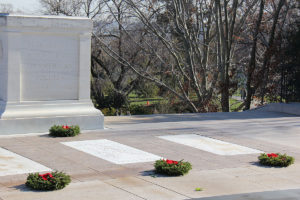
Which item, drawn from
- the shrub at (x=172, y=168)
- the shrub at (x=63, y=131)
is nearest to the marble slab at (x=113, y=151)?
the shrub at (x=63, y=131)

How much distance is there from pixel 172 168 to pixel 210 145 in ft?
9.67

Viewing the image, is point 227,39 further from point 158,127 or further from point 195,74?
point 158,127

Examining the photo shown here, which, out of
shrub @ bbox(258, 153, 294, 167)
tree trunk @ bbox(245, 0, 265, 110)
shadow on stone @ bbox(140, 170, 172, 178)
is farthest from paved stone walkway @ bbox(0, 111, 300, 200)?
tree trunk @ bbox(245, 0, 265, 110)

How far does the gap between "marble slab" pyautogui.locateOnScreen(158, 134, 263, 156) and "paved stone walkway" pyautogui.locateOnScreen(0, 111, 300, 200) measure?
0.27m

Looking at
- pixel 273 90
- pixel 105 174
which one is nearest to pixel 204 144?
pixel 105 174

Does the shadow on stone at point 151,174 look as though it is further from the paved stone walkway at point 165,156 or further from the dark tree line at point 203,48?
the dark tree line at point 203,48

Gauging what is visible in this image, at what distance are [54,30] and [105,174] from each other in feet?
16.3

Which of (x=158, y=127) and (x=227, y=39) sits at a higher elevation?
(x=227, y=39)

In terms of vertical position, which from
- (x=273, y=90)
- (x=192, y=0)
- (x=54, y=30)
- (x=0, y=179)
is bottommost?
(x=0, y=179)

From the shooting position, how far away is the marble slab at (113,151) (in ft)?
29.4

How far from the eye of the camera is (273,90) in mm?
19578

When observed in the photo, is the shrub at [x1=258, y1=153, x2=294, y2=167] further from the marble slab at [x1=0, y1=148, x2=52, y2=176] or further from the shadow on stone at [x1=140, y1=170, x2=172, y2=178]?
the marble slab at [x1=0, y1=148, x2=52, y2=176]

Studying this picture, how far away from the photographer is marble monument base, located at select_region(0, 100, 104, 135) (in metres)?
11.2

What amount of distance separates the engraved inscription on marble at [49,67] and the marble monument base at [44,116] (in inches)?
7.0
